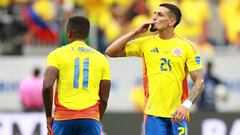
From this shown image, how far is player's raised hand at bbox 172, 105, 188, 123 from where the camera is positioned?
9.15 meters

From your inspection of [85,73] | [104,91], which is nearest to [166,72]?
[104,91]

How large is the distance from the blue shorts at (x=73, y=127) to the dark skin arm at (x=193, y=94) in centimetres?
90

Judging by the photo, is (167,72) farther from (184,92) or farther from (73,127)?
(73,127)

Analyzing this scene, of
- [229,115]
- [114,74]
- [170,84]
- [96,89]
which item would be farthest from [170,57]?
[114,74]

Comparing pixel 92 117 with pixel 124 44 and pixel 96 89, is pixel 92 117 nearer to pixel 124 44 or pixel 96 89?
pixel 96 89

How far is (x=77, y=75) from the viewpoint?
29.1 feet

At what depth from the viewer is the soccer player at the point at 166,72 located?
940cm

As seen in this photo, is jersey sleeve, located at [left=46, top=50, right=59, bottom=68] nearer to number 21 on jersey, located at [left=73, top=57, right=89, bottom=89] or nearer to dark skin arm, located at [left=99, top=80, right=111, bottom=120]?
number 21 on jersey, located at [left=73, top=57, right=89, bottom=89]

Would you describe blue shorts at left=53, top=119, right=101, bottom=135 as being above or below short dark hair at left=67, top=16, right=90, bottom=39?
below

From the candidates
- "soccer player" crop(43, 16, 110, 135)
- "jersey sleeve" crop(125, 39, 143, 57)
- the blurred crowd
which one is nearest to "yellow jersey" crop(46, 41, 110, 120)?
"soccer player" crop(43, 16, 110, 135)

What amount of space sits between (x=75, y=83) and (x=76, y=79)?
1.7 inches

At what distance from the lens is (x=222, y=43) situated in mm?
19906

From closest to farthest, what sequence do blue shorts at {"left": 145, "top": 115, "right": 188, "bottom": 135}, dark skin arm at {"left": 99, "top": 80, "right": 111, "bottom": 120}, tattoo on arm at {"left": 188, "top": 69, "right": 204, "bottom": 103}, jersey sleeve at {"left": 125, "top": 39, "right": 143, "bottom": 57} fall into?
dark skin arm at {"left": 99, "top": 80, "right": 111, "bottom": 120}
tattoo on arm at {"left": 188, "top": 69, "right": 204, "bottom": 103}
blue shorts at {"left": 145, "top": 115, "right": 188, "bottom": 135}
jersey sleeve at {"left": 125, "top": 39, "right": 143, "bottom": 57}

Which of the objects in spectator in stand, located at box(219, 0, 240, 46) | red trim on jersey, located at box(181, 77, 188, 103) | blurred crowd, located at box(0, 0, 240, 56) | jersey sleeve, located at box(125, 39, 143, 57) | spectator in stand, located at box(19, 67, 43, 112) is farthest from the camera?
spectator in stand, located at box(219, 0, 240, 46)
